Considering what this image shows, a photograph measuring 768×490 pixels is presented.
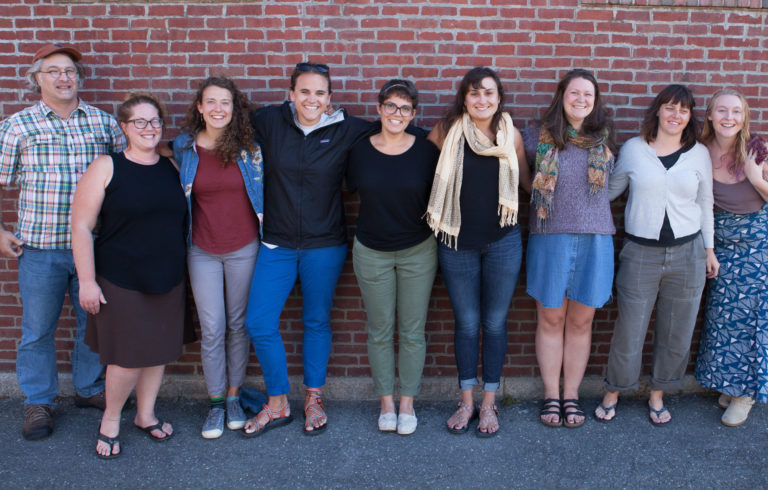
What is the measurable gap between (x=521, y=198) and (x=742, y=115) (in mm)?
1383

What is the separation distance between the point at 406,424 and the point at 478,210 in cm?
144

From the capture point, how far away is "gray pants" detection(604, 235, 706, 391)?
3.55 meters

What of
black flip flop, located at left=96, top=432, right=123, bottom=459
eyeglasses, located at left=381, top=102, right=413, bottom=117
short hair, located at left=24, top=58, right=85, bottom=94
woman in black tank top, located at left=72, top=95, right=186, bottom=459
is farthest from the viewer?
short hair, located at left=24, top=58, right=85, bottom=94

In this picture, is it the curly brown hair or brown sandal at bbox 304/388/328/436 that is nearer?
the curly brown hair

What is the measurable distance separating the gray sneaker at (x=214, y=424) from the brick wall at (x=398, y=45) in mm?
1870

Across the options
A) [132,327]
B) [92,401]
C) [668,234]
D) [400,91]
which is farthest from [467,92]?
[92,401]

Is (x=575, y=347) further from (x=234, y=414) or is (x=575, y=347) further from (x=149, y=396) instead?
(x=149, y=396)

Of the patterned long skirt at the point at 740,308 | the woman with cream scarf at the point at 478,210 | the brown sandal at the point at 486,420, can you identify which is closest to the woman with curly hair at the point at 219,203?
the woman with cream scarf at the point at 478,210

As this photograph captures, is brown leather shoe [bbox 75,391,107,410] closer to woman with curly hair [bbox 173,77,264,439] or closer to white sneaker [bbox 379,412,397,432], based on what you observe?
woman with curly hair [bbox 173,77,264,439]

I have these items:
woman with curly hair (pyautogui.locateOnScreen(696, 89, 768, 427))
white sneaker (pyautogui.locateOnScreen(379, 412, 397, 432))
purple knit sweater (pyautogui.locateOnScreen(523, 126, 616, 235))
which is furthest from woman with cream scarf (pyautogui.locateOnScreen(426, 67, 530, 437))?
woman with curly hair (pyautogui.locateOnScreen(696, 89, 768, 427))

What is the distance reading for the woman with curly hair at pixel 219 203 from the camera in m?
3.34

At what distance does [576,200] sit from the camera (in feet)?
11.2

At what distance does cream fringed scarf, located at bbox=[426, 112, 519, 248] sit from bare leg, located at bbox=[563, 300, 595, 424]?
0.82 meters

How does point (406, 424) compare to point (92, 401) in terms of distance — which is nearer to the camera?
point (406, 424)
